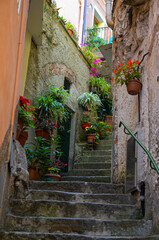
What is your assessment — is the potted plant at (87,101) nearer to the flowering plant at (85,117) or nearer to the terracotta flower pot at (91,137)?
the flowering plant at (85,117)

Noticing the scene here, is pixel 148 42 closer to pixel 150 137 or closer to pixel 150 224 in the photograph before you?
pixel 150 137

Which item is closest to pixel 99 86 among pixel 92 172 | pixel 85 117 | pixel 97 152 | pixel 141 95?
pixel 85 117

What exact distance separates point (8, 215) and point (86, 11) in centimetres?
1051

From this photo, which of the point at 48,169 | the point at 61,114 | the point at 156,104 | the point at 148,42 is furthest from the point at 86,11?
the point at 156,104

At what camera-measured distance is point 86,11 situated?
42.1ft

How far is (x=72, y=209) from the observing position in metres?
4.09

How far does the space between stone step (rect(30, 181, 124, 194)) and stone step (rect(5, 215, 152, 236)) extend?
1.02 m

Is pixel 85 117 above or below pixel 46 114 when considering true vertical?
above

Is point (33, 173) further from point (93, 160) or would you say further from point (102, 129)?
point (102, 129)

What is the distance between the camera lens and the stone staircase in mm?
3550

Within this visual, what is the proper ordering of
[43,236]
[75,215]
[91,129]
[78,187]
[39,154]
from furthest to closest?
1. [91,129]
2. [39,154]
3. [78,187]
4. [75,215]
5. [43,236]

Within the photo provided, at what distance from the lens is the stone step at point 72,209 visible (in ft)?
13.3

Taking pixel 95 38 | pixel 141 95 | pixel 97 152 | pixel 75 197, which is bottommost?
pixel 75 197

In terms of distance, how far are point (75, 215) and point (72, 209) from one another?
8 centimetres
